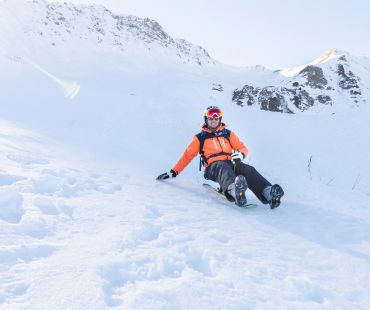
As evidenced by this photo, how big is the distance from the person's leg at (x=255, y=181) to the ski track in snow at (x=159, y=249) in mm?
382

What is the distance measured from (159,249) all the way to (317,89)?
2298 cm

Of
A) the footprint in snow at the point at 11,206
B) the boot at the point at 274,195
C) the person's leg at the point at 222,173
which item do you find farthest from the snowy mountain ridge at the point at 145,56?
the footprint in snow at the point at 11,206

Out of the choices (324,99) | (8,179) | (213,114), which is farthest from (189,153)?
(324,99)

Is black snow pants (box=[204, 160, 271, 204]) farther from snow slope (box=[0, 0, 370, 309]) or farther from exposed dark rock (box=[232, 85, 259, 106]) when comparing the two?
exposed dark rock (box=[232, 85, 259, 106])

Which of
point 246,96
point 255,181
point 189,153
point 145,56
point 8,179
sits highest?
point 145,56

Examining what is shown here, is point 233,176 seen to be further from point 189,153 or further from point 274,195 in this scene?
point 189,153

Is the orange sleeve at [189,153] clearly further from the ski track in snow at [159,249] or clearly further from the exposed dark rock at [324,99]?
the exposed dark rock at [324,99]

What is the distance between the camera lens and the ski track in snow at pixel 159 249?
2635mm

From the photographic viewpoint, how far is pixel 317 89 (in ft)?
78.4

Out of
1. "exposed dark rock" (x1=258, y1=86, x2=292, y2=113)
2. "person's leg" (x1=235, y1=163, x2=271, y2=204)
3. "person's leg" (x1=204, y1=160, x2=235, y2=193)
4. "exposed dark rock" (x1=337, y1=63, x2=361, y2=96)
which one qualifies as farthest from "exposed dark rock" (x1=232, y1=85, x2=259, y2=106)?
"person's leg" (x1=235, y1=163, x2=271, y2=204)

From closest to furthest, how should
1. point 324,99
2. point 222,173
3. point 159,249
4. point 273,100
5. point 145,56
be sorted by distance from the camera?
point 159,249
point 222,173
point 273,100
point 324,99
point 145,56

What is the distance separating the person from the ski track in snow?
0.93 feet

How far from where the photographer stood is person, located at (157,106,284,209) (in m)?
5.39

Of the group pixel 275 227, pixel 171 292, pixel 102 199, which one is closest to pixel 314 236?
pixel 275 227
